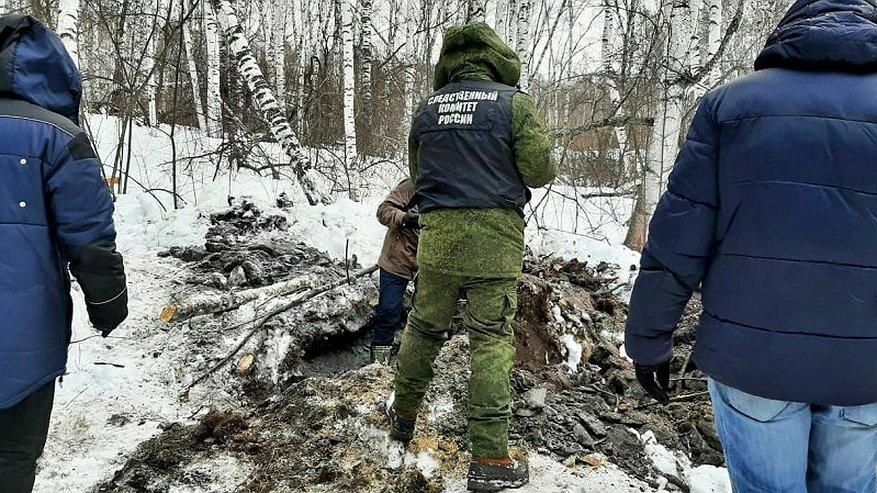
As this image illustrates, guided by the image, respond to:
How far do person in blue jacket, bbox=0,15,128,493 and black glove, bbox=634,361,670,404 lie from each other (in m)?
1.95

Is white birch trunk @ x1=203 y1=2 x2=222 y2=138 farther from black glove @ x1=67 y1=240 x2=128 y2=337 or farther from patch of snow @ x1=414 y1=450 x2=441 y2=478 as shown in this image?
patch of snow @ x1=414 y1=450 x2=441 y2=478

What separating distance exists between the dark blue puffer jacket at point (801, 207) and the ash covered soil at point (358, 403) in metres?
1.39

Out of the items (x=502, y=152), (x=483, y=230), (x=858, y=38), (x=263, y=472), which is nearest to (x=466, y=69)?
(x=502, y=152)

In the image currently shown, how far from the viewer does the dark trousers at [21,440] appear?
190cm

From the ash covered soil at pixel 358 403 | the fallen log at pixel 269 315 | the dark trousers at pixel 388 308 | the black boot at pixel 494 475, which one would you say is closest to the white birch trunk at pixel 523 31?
the ash covered soil at pixel 358 403

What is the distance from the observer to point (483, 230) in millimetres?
2588

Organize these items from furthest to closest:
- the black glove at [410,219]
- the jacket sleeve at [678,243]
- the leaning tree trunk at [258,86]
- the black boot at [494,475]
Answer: the leaning tree trunk at [258,86] → the black glove at [410,219] → the black boot at [494,475] → the jacket sleeve at [678,243]

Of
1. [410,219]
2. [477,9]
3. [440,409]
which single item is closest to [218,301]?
[410,219]

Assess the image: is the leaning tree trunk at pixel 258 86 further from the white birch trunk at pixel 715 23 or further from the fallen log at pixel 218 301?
the white birch trunk at pixel 715 23

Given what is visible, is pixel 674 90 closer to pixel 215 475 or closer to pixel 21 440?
pixel 215 475

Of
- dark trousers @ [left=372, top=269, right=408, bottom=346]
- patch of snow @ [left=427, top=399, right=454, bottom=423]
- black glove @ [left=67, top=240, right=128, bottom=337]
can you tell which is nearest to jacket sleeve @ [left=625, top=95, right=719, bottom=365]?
patch of snow @ [left=427, top=399, right=454, bottom=423]

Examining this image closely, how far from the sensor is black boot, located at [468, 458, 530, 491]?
2490 millimetres

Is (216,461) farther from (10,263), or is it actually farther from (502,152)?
(502,152)

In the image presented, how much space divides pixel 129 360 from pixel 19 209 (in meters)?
2.19
